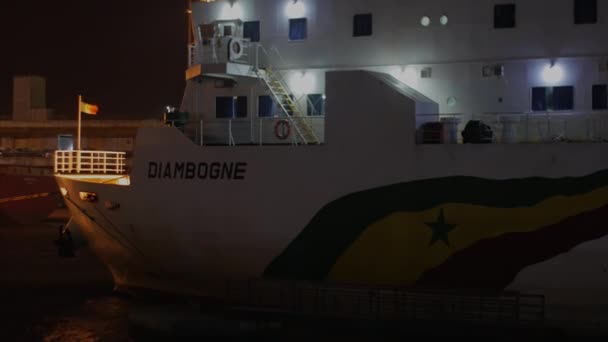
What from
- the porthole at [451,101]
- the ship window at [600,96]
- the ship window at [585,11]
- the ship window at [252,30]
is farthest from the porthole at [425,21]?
the ship window at [252,30]

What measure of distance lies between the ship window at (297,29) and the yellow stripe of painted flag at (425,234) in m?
5.59

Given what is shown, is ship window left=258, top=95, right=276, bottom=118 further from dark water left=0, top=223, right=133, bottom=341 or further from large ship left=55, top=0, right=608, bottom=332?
dark water left=0, top=223, right=133, bottom=341

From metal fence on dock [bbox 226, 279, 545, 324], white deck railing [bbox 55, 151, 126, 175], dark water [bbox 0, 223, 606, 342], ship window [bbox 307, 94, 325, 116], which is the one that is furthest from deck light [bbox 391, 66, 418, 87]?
white deck railing [bbox 55, 151, 126, 175]

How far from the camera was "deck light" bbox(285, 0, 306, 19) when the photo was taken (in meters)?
15.7

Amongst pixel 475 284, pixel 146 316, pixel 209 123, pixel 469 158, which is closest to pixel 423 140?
pixel 469 158

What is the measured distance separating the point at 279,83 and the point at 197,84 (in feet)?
6.92

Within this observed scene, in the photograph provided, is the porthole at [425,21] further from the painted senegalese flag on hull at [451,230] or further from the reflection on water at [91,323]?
the reflection on water at [91,323]

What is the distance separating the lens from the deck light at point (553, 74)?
14.3 metres

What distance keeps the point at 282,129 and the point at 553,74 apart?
5956 mm

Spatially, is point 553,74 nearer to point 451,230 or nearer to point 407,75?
point 407,75

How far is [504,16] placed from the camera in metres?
14.6

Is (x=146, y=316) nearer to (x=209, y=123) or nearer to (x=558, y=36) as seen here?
(x=209, y=123)

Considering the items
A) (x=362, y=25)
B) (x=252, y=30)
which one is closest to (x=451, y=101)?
(x=362, y=25)

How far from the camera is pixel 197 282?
558 inches
